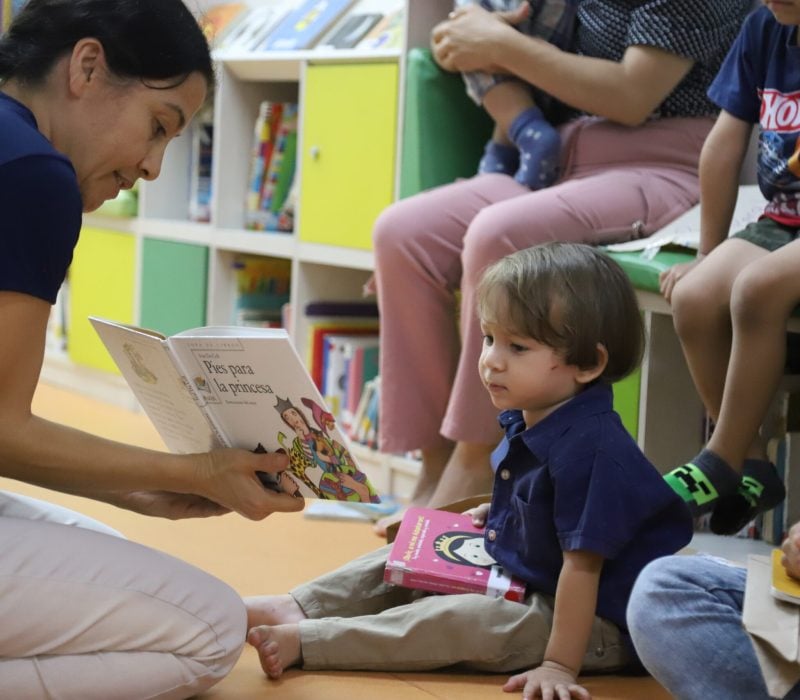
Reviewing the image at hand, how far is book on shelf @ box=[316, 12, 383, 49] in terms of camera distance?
2834 mm

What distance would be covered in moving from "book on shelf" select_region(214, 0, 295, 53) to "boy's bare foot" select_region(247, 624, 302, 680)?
81.0 inches

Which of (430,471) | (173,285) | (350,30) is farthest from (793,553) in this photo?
(173,285)

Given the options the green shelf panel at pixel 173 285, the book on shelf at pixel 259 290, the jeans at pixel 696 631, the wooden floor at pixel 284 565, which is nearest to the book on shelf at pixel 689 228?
→ the wooden floor at pixel 284 565

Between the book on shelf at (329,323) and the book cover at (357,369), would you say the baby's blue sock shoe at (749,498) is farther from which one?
the book on shelf at (329,323)

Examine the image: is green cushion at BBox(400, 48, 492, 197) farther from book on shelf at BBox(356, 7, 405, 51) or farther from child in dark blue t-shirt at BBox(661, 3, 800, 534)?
child in dark blue t-shirt at BBox(661, 3, 800, 534)

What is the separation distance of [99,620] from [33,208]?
409 mm

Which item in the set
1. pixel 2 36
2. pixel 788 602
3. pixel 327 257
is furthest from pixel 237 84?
pixel 788 602

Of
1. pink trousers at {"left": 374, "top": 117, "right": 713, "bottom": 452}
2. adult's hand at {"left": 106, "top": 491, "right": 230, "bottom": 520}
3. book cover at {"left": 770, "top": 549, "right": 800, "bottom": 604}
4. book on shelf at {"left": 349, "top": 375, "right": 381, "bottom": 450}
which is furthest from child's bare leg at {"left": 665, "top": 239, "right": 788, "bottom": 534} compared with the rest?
book on shelf at {"left": 349, "top": 375, "right": 381, "bottom": 450}

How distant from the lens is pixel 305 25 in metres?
3.06

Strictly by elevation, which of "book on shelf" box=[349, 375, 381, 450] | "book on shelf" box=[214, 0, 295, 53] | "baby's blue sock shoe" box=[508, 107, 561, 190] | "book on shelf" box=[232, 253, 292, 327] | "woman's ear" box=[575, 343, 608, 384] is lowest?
"book on shelf" box=[349, 375, 381, 450]

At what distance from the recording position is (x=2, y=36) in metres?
1.31

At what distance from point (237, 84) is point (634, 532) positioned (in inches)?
86.2

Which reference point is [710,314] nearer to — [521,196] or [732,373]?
[732,373]

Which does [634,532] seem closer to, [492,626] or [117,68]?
[492,626]
